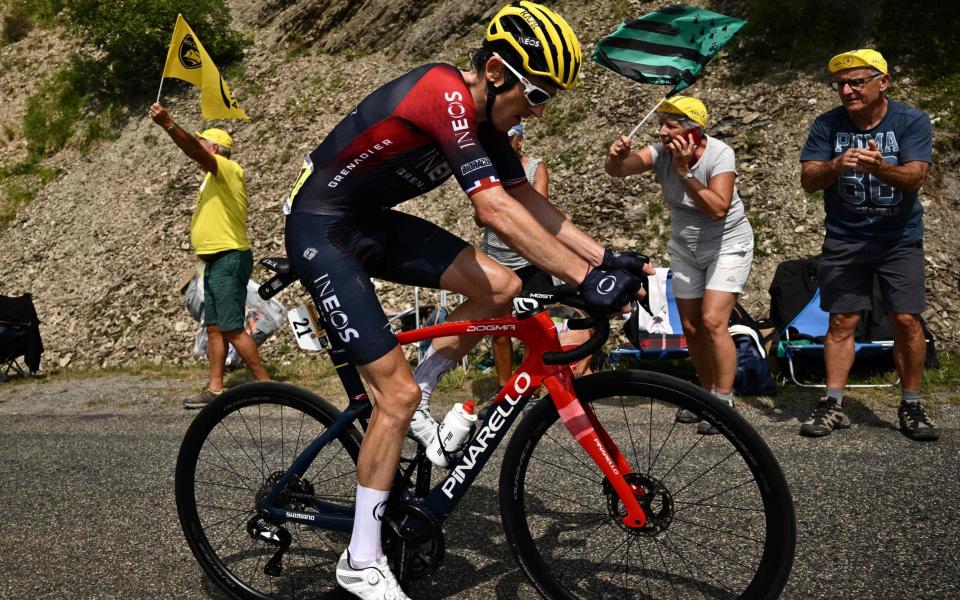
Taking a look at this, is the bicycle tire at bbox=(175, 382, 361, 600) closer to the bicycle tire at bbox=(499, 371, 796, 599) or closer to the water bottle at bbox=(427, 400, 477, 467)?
the water bottle at bbox=(427, 400, 477, 467)

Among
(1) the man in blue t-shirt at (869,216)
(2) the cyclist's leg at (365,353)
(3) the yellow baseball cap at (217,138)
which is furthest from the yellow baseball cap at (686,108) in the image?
(3) the yellow baseball cap at (217,138)

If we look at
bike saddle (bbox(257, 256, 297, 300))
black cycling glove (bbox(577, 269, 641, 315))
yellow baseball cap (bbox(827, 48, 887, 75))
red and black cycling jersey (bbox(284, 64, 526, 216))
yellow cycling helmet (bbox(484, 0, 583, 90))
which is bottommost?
yellow baseball cap (bbox(827, 48, 887, 75))

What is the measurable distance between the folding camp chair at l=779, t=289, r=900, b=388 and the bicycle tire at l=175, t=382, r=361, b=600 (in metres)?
4.37

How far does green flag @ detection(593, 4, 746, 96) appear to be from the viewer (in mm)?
6004

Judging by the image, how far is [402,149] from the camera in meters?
2.94

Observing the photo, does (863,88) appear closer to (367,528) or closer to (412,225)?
(412,225)

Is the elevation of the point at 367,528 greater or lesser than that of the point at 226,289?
greater

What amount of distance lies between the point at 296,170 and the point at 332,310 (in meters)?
11.1

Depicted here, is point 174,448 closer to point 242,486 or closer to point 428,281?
point 242,486

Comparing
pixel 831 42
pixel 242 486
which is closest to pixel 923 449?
pixel 242 486

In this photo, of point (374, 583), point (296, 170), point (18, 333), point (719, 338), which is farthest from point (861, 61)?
point (296, 170)

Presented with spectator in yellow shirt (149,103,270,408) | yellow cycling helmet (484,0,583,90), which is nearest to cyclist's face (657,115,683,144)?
yellow cycling helmet (484,0,583,90)

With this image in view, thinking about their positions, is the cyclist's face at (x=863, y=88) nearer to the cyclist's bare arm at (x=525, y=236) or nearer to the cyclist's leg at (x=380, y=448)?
the cyclist's bare arm at (x=525, y=236)

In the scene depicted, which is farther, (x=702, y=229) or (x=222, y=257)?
(x=222, y=257)
